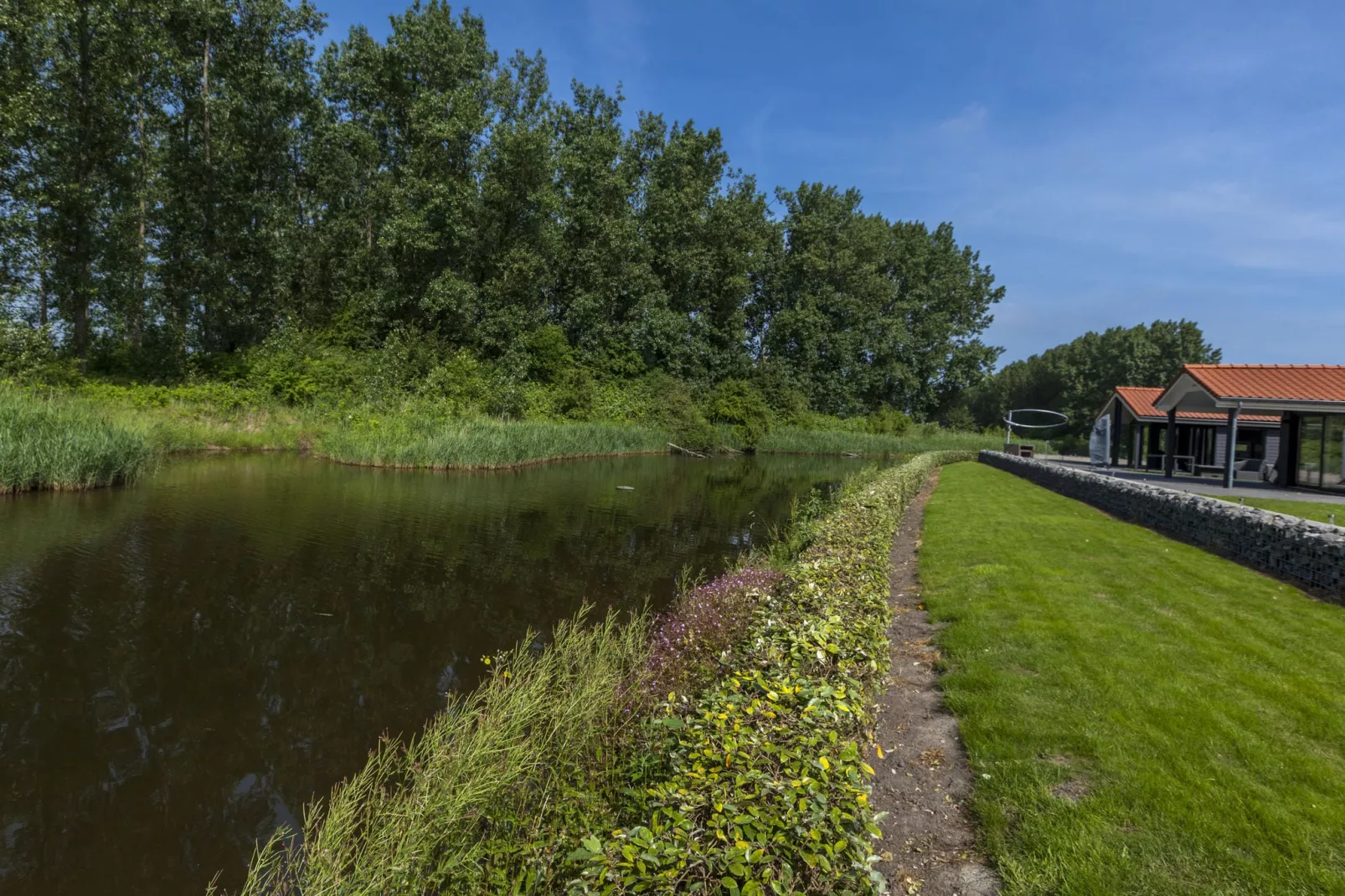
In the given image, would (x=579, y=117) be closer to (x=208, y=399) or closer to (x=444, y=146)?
(x=444, y=146)

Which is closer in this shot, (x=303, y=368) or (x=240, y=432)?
(x=240, y=432)

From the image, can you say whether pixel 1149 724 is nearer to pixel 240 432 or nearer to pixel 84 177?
pixel 240 432

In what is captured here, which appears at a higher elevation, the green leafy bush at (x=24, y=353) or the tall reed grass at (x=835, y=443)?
the green leafy bush at (x=24, y=353)

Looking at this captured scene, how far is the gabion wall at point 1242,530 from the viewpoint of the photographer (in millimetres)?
7871

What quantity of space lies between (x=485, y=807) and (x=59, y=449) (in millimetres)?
15663

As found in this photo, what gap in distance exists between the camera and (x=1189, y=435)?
28438 mm

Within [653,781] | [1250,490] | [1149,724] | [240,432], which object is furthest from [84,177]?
[1250,490]

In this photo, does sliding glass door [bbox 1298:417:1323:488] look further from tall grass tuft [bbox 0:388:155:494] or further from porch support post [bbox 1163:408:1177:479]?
tall grass tuft [bbox 0:388:155:494]

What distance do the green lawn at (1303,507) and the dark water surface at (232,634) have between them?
33.4 ft

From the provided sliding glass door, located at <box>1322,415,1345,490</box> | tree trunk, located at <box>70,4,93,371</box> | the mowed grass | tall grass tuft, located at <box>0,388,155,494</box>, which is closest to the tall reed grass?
sliding glass door, located at <box>1322,415,1345,490</box>

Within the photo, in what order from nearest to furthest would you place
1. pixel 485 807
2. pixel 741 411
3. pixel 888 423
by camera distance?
pixel 485 807 < pixel 741 411 < pixel 888 423

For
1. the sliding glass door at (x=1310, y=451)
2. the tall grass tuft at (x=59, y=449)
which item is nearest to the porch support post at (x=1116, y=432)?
the sliding glass door at (x=1310, y=451)

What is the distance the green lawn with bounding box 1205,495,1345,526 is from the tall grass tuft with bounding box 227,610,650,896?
1378 cm

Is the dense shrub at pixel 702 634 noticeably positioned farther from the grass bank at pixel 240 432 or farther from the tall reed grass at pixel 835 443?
the tall reed grass at pixel 835 443
